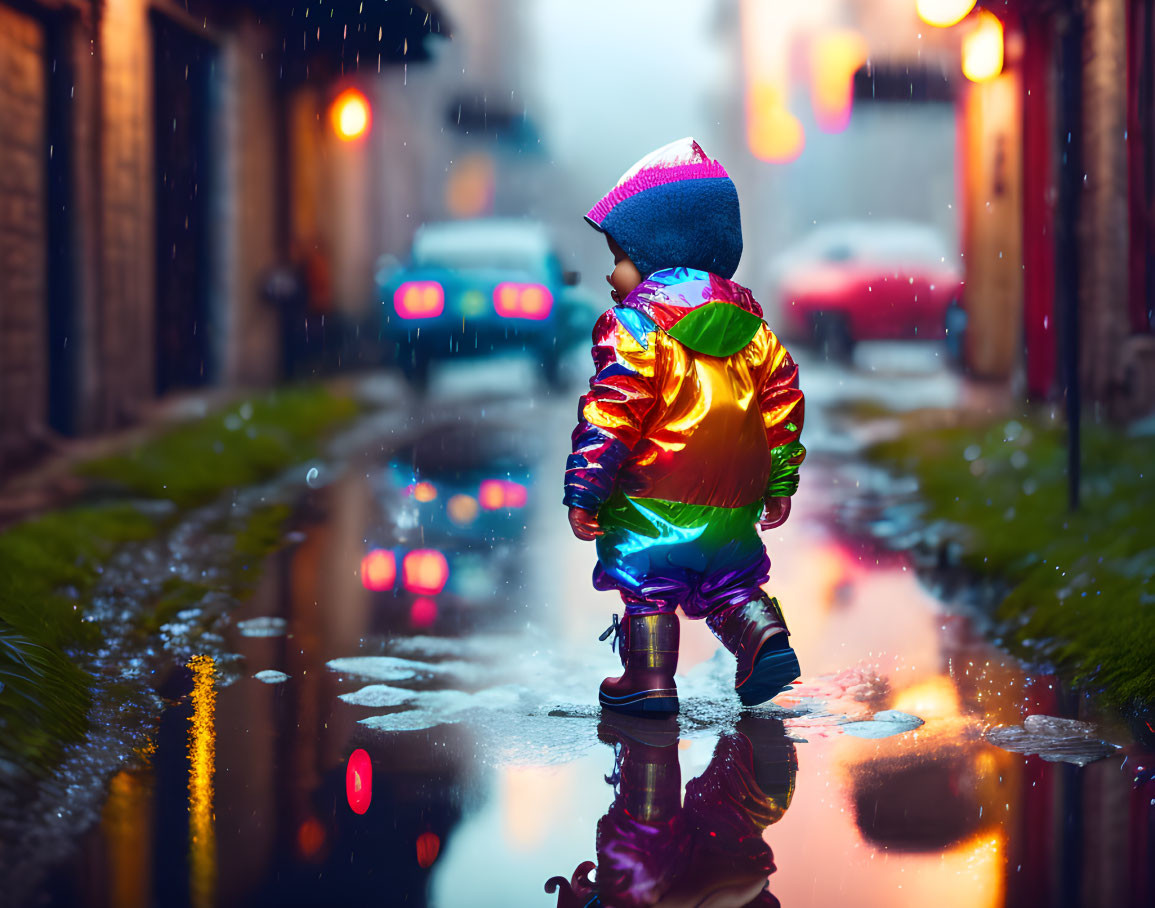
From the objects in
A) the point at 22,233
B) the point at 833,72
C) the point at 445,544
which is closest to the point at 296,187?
the point at 22,233

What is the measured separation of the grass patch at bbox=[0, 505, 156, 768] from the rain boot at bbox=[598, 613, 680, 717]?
1.44 meters

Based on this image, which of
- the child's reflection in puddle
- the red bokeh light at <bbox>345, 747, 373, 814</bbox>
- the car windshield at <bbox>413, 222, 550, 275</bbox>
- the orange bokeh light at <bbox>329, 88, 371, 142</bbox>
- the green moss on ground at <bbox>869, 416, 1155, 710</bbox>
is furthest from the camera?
the car windshield at <bbox>413, 222, 550, 275</bbox>

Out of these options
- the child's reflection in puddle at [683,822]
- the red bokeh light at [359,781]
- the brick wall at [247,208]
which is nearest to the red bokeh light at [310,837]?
the red bokeh light at [359,781]

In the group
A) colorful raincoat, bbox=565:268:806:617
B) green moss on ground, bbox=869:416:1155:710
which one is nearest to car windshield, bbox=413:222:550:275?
green moss on ground, bbox=869:416:1155:710

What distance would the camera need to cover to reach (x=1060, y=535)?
6.30 metres

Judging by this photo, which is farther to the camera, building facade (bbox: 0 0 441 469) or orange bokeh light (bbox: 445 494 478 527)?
building facade (bbox: 0 0 441 469)

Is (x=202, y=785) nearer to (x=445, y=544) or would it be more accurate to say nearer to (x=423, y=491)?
(x=445, y=544)

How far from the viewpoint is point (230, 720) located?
13.3 feet

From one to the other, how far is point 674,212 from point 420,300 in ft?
35.8

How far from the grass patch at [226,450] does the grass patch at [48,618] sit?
2.83 ft

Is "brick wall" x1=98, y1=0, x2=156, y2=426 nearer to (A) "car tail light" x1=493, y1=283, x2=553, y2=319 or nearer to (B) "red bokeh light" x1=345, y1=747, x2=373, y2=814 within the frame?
(A) "car tail light" x1=493, y1=283, x2=553, y2=319

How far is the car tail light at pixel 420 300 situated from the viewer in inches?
582

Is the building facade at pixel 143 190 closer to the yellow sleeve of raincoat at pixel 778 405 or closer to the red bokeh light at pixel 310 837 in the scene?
the yellow sleeve of raincoat at pixel 778 405

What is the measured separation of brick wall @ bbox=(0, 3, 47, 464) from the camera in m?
8.34
